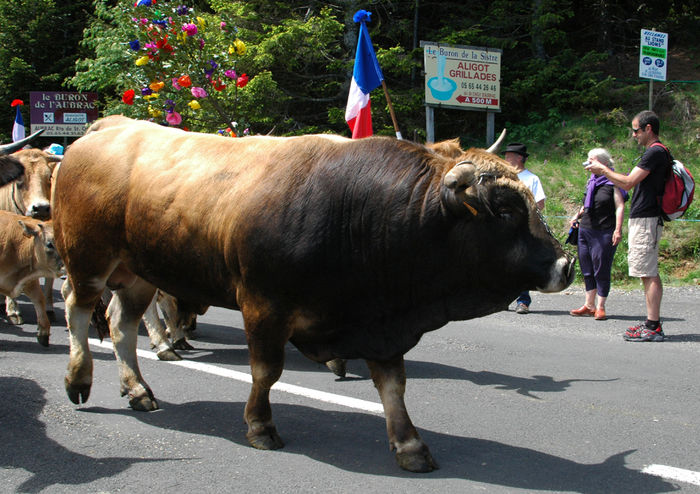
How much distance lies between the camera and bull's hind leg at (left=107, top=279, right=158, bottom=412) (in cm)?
513

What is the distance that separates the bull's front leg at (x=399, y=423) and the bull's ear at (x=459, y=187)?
101cm

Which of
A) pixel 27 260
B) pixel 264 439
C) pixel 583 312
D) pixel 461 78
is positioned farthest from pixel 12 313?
pixel 461 78

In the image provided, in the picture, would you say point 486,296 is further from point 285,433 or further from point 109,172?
point 109,172

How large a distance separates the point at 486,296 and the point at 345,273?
76 centimetres

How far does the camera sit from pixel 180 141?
15.5 ft

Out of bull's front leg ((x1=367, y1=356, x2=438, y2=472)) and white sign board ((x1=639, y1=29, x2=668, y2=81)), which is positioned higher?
white sign board ((x1=639, y1=29, x2=668, y2=81))

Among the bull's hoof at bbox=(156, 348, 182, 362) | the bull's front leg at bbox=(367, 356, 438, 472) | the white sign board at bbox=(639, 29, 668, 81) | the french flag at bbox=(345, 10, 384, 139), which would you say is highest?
the white sign board at bbox=(639, 29, 668, 81)

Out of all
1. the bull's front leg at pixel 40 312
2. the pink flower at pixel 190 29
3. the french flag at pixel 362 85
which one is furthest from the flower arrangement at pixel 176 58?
the bull's front leg at pixel 40 312

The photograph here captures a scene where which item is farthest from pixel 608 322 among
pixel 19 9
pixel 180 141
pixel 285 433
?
pixel 19 9

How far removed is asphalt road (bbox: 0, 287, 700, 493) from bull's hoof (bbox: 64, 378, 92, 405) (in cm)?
12

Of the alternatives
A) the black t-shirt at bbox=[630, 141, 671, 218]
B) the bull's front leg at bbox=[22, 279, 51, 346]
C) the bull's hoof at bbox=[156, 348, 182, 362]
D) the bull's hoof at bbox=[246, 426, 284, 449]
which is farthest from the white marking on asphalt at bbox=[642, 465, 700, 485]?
the bull's front leg at bbox=[22, 279, 51, 346]

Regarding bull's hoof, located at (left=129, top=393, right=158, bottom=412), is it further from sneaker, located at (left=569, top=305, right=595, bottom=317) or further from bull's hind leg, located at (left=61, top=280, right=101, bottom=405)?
sneaker, located at (left=569, top=305, right=595, bottom=317)

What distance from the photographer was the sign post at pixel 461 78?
1720cm

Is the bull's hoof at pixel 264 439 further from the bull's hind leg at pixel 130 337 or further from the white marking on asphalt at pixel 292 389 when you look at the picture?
the bull's hind leg at pixel 130 337
